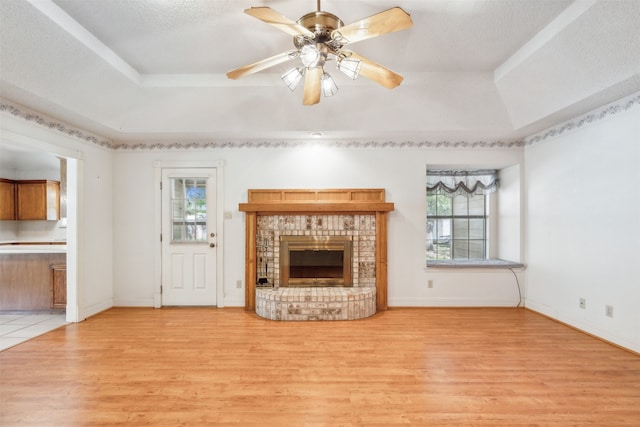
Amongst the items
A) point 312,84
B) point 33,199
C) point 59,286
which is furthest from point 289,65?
point 33,199

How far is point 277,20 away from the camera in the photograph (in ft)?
5.60

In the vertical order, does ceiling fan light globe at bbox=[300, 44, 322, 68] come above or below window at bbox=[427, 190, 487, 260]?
above

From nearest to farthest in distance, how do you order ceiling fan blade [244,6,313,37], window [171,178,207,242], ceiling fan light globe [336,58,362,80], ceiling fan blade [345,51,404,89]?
ceiling fan blade [244,6,313,37], ceiling fan light globe [336,58,362,80], ceiling fan blade [345,51,404,89], window [171,178,207,242]

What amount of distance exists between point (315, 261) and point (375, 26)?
119 inches

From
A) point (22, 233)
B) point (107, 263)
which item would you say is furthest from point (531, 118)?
point (22, 233)

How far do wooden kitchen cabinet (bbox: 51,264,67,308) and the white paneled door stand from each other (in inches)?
44.5

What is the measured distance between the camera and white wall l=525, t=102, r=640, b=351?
9.18ft

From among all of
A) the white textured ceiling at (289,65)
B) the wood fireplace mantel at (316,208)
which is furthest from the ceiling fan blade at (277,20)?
the wood fireplace mantel at (316,208)

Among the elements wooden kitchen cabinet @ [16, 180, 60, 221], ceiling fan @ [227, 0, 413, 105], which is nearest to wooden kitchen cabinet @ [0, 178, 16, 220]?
wooden kitchen cabinet @ [16, 180, 60, 221]

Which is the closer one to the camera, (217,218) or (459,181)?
(217,218)

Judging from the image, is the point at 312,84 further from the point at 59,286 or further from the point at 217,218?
the point at 59,286

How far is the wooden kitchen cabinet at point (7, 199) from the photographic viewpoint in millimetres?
5496

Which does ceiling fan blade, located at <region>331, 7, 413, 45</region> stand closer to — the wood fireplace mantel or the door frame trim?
the wood fireplace mantel

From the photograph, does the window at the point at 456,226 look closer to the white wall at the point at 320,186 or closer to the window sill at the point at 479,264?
the window sill at the point at 479,264
